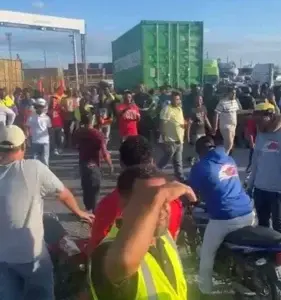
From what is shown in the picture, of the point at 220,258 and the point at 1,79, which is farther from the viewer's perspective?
the point at 1,79

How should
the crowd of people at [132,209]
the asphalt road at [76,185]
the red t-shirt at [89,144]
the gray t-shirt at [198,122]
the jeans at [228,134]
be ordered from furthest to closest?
the jeans at [228,134] → the gray t-shirt at [198,122] → the red t-shirt at [89,144] → the asphalt road at [76,185] → the crowd of people at [132,209]

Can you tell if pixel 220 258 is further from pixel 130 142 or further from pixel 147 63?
pixel 147 63

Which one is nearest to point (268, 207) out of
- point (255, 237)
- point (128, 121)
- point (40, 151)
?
point (255, 237)

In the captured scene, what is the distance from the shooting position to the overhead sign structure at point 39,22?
32.3 m

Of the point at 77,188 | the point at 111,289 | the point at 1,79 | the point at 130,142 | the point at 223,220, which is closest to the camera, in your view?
the point at 111,289

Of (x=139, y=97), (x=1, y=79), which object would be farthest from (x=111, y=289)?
(x=1, y=79)

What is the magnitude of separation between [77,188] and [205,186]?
18.2 ft

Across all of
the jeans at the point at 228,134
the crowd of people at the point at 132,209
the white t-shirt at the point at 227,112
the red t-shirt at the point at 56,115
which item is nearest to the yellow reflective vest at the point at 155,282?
the crowd of people at the point at 132,209

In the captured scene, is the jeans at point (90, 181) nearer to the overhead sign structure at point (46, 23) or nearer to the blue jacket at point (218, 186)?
the blue jacket at point (218, 186)

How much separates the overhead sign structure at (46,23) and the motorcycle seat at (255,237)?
29034mm

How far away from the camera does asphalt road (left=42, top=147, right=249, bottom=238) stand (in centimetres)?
707

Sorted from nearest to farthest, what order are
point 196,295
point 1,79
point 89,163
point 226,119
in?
point 196,295 < point 89,163 < point 226,119 < point 1,79

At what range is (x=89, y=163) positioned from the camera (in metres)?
6.81

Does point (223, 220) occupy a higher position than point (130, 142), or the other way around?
point (130, 142)
